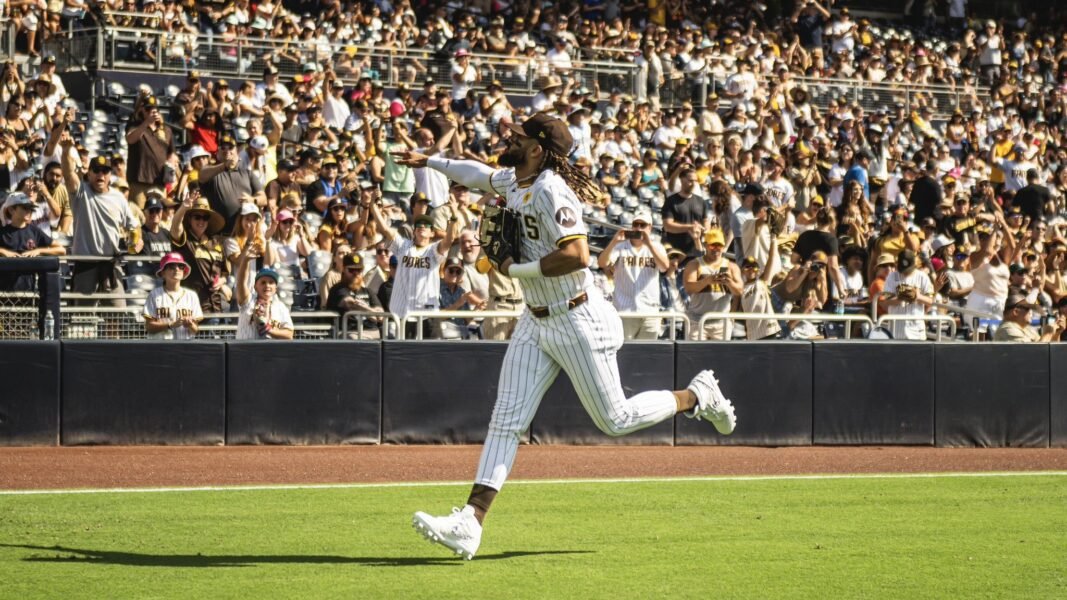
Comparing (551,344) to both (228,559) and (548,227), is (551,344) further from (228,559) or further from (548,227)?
(228,559)

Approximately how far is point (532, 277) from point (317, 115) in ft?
37.7

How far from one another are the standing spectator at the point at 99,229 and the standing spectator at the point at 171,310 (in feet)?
5.27

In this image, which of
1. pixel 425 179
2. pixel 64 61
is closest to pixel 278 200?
pixel 425 179

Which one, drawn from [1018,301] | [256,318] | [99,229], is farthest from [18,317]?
[1018,301]

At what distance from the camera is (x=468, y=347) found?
1227 centimetres

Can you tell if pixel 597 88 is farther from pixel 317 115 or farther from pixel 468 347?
pixel 468 347

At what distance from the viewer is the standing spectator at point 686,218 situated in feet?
52.9

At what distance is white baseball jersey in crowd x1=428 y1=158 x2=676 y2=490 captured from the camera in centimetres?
676

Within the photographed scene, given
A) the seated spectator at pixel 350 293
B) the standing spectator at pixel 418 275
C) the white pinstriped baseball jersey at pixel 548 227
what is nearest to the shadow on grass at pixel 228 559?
the white pinstriped baseball jersey at pixel 548 227

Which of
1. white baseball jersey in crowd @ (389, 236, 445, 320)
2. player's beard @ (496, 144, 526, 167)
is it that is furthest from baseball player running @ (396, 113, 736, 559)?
white baseball jersey in crowd @ (389, 236, 445, 320)

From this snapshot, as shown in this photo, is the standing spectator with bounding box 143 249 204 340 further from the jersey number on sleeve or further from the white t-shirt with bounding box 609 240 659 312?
the jersey number on sleeve

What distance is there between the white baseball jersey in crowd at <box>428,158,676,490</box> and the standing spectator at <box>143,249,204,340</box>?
5.69 m

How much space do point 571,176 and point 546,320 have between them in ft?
2.42

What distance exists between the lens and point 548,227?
6.75 metres
